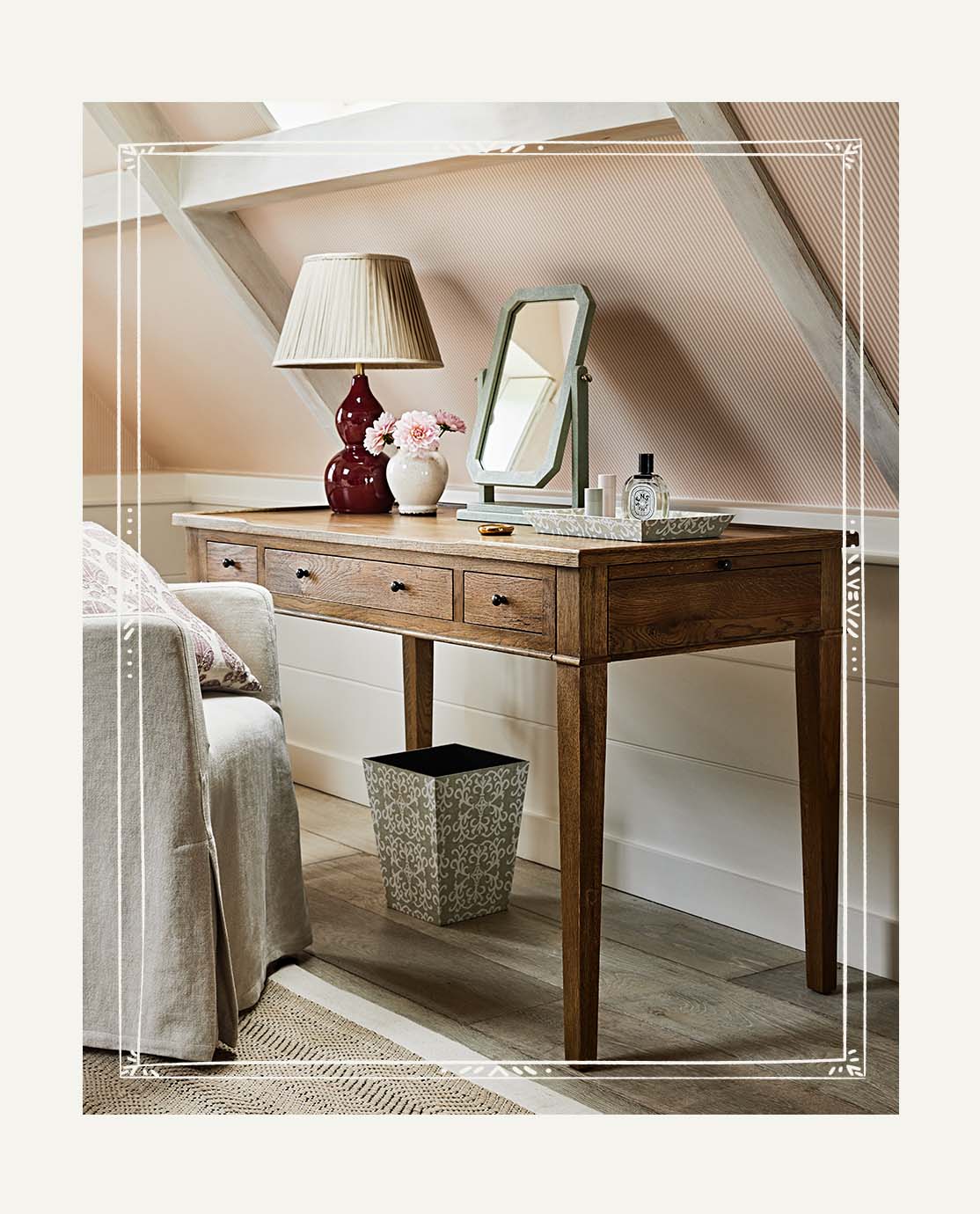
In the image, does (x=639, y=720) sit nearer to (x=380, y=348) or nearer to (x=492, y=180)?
(x=380, y=348)

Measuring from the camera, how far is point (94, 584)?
2285 mm

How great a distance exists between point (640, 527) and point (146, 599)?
844 millimetres

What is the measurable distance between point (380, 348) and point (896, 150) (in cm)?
120

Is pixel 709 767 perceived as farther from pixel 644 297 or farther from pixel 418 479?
pixel 644 297

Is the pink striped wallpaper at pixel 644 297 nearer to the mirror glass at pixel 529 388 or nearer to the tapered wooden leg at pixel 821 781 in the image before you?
the mirror glass at pixel 529 388

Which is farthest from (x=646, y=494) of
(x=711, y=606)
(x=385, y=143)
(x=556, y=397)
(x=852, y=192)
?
(x=385, y=143)

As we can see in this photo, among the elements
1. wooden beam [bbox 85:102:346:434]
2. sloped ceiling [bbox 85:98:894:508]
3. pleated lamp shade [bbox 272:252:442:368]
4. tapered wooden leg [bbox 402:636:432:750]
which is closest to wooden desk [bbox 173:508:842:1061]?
sloped ceiling [bbox 85:98:894:508]

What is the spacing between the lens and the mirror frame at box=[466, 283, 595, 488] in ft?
8.27

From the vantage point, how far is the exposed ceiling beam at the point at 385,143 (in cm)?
224

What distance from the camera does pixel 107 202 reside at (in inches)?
139

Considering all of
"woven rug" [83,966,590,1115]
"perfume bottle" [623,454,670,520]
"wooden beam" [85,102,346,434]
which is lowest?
"woven rug" [83,966,590,1115]

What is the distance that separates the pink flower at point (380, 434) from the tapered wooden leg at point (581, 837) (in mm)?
998

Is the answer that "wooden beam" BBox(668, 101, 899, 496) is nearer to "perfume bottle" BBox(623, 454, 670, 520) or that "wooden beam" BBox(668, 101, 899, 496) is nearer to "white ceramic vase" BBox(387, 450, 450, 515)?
"perfume bottle" BBox(623, 454, 670, 520)

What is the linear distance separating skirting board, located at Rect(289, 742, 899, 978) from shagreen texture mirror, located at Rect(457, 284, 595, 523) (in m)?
0.82
